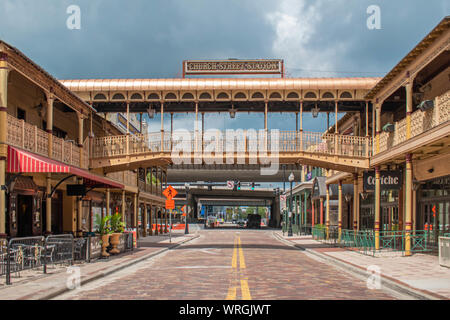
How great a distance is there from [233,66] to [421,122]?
1055cm

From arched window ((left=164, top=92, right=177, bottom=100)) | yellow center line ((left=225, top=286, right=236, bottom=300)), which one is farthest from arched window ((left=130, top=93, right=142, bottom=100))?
yellow center line ((left=225, top=286, right=236, bottom=300))

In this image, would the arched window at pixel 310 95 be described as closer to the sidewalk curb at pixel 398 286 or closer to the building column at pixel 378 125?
the building column at pixel 378 125

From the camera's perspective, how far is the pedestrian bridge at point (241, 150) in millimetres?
23750

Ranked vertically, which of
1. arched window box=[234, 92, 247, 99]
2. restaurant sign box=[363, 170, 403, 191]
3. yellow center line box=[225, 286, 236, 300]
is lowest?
Answer: yellow center line box=[225, 286, 236, 300]

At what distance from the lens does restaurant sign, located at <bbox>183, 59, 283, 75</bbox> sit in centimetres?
2555

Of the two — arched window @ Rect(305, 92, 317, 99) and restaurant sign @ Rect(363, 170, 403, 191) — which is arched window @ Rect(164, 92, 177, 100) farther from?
restaurant sign @ Rect(363, 170, 403, 191)

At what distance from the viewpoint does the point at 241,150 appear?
23750 millimetres

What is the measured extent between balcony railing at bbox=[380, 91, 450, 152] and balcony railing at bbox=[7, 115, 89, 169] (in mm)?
14102

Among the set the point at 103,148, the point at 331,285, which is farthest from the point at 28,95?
the point at 331,285

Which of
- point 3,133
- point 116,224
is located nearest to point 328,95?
point 116,224

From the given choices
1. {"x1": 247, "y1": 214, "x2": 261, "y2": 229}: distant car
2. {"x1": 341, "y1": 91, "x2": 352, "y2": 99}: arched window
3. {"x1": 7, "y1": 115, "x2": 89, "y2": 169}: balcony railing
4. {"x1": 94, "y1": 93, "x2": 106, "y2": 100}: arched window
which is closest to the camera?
{"x1": 7, "y1": 115, "x2": 89, "y2": 169}: balcony railing

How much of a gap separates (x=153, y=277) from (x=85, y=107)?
42.4ft

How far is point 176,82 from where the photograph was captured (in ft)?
80.7

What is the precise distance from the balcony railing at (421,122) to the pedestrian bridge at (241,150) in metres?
2.09
